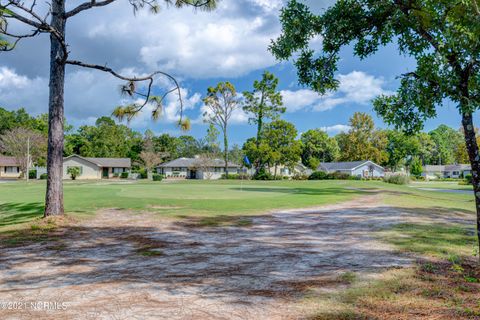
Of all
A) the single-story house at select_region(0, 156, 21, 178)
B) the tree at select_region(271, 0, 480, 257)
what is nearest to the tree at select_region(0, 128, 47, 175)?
the single-story house at select_region(0, 156, 21, 178)

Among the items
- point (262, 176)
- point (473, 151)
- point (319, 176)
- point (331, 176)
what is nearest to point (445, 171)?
point (331, 176)

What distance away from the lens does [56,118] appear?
Result: 11.4 m

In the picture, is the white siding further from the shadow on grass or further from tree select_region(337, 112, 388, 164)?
the shadow on grass

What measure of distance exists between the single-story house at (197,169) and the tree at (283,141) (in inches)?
596

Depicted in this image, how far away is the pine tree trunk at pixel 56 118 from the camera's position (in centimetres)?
1123

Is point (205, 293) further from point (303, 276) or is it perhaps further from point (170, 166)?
point (170, 166)

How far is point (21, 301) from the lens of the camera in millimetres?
4426

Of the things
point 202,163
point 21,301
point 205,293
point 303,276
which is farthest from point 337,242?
point 202,163

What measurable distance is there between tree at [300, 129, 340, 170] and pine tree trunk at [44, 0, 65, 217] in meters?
83.2

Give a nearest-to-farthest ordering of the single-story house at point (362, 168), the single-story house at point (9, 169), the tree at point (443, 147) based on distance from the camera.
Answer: the single-story house at point (362, 168)
the single-story house at point (9, 169)
the tree at point (443, 147)

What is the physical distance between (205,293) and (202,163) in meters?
64.5

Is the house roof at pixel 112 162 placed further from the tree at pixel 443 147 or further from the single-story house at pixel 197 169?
the tree at pixel 443 147

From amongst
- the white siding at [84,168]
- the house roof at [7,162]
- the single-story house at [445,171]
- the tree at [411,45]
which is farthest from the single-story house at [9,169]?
the single-story house at [445,171]

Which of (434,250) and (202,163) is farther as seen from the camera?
(202,163)
